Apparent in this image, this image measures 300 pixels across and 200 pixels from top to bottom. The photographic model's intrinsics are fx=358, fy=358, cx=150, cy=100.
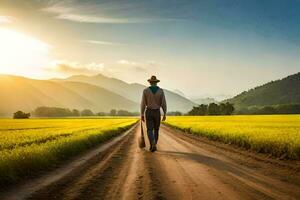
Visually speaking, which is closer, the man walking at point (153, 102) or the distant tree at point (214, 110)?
the man walking at point (153, 102)

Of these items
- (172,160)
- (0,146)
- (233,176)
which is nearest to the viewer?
(233,176)

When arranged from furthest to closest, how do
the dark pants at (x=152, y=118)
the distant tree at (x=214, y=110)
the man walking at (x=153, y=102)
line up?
the distant tree at (x=214, y=110), the man walking at (x=153, y=102), the dark pants at (x=152, y=118)

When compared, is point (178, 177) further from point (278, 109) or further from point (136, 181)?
point (278, 109)

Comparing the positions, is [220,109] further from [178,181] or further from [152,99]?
[178,181]

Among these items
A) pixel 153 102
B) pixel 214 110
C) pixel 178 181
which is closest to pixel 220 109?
pixel 214 110

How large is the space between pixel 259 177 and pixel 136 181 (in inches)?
132

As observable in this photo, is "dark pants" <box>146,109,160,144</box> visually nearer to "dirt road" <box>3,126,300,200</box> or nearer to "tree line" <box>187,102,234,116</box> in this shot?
"dirt road" <box>3,126,300,200</box>

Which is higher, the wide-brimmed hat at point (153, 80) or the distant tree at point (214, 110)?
the distant tree at point (214, 110)

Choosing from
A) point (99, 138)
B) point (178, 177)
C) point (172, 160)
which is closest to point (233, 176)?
point (178, 177)

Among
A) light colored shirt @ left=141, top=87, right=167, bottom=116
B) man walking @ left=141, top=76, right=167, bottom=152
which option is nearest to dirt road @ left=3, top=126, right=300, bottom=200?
man walking @ left=141, top=76, right=167, bottom=152

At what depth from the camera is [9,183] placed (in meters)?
9.82

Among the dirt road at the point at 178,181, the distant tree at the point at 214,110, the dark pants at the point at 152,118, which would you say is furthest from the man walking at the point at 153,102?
the distant tree at the point at 214,110

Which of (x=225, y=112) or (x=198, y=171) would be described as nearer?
(x=198, y=171)

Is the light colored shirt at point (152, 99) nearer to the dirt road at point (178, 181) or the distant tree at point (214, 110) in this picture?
the dirt road at point (178, 181)
